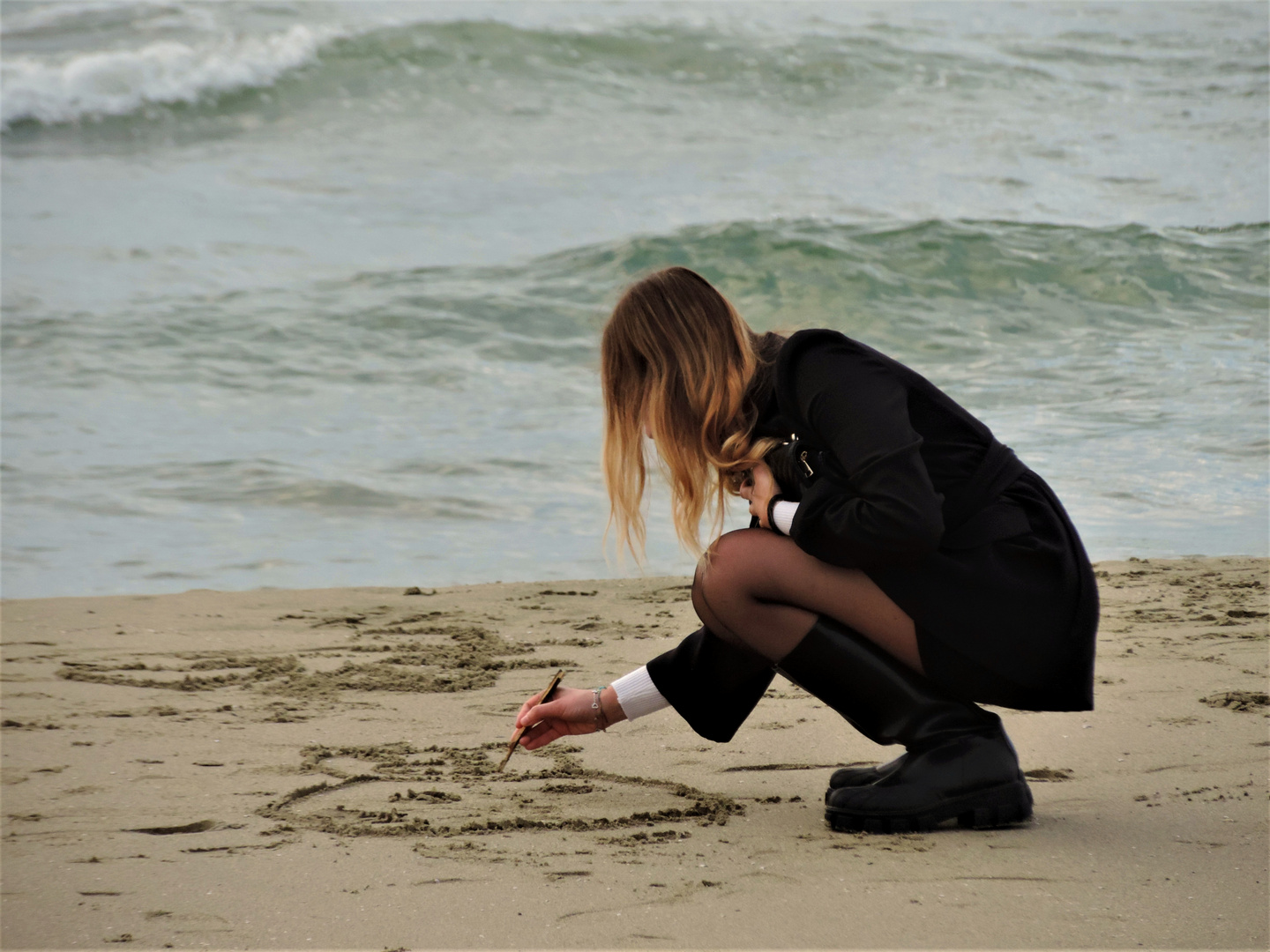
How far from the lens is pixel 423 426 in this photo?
21.5ft

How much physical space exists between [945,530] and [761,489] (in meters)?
0.35

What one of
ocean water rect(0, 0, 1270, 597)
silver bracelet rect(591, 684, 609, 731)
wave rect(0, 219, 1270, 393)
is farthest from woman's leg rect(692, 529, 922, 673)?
wave rect(0, 219, 1270, 393)

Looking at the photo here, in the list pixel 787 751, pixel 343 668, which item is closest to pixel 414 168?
pixel 343 668

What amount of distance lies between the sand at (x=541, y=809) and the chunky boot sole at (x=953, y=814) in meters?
0.03

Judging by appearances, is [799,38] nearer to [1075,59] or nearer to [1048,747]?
[1075,59]

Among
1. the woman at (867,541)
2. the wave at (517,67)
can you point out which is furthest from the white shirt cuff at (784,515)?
the wave at (517,67)

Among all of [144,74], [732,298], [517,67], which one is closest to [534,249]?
[732,298]

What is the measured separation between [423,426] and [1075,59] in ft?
44.4

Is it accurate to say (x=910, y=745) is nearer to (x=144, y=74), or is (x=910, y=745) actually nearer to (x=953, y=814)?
(x=953, y=814)

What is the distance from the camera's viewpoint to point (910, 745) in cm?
210

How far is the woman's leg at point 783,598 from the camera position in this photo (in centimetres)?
207

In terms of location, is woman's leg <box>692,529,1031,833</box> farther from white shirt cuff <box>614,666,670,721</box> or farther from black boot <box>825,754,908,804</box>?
white shirt cuff <box>614,666,670,721</box>

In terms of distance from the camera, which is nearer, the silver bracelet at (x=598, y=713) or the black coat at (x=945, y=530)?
the black coat at (x=945, y=530)

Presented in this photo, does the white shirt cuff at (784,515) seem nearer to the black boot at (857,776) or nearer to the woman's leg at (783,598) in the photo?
the woman's leg at (783,598)
